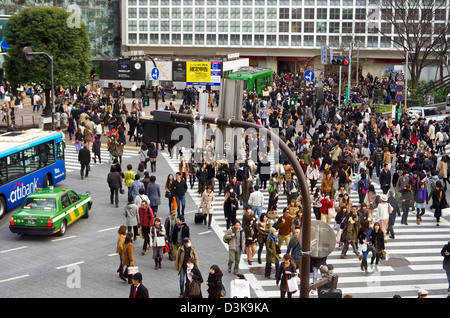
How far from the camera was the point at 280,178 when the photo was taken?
85.7 ft

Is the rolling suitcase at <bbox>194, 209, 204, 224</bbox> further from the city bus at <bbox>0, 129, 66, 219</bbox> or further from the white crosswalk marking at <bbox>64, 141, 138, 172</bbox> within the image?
the white crosswalk marking at <bbox>64, 141, 138, 172</bbox>

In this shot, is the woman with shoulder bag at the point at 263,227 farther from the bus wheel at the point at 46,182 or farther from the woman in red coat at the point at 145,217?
the bus wheel at the point at 46,182

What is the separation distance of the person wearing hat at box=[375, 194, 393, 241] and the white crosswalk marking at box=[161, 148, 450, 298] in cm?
66

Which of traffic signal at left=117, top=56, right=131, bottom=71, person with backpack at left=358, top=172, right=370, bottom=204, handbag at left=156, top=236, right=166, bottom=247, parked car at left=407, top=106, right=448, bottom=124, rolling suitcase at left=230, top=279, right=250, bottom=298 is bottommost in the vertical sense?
rolling suitcase at left=230, top=279, right=250, bottom=298

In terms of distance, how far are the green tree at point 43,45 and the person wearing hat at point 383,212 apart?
85.0 ft

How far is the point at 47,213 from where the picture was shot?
20.0m

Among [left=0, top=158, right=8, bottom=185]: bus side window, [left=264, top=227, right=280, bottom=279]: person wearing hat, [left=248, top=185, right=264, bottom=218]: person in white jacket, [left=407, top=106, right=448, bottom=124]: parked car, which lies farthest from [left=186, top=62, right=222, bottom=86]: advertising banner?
[left=264, top=227, right=280, bottom=279]: person wearing hat

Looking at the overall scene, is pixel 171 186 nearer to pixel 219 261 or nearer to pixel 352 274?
pixel 219 261

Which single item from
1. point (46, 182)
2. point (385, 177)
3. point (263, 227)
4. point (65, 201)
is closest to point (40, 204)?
point (65, 201)

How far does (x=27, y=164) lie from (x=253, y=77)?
35.4 m

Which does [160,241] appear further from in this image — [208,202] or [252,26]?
[252,26]

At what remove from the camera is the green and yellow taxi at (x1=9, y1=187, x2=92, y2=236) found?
779 inches

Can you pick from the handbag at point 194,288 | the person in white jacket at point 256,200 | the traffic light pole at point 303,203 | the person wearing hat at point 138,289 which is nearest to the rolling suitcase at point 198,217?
the person in white jacket at point 256,200
